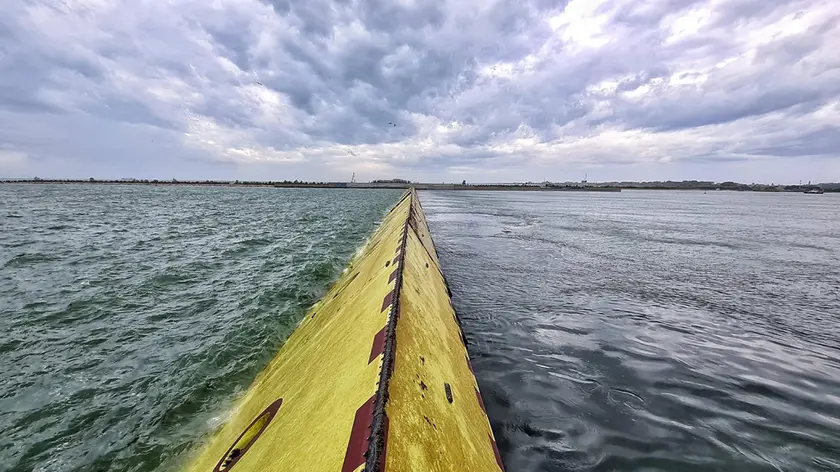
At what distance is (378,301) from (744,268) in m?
13.9

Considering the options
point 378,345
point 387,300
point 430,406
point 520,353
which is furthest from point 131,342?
point 520,353

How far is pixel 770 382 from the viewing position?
17.3 ft

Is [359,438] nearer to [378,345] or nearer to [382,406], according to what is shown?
[382,406]

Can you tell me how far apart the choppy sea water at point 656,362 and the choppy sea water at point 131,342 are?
144 inches

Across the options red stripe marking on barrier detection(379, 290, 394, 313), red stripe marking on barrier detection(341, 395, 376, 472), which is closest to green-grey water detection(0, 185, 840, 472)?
red stripe marking on barrier detection(379, 290, 394, 313)

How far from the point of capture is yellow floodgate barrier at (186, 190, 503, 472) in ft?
6.40

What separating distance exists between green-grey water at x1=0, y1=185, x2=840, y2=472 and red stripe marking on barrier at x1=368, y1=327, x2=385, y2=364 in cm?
196

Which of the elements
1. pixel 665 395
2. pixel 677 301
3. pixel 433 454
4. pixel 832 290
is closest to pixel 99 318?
pixel 433 454

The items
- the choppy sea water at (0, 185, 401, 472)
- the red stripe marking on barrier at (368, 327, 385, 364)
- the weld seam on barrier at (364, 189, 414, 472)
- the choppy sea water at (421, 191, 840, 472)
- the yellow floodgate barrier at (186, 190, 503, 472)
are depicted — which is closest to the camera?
the weld seam on barrier at (364, 189, 414, 472)

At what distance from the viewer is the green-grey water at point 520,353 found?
155 inches

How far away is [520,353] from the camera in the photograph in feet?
19.8

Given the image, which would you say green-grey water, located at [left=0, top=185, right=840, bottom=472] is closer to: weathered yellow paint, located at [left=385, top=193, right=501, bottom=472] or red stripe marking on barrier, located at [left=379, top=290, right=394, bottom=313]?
weathered yellow paint, located at [left=385, top=193, right=501, bottom=472]

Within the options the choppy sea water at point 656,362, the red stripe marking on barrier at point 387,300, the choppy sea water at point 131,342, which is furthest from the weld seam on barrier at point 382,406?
the choppy sea water at point 131,342

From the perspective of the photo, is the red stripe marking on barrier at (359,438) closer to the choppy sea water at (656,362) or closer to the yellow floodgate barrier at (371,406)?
the yellow floodgate barrier at (371,406)
